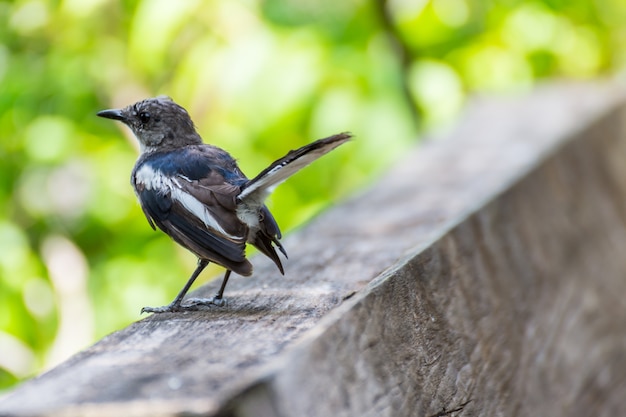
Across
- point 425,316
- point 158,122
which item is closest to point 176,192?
point 158,122

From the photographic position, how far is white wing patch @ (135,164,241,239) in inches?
83.4

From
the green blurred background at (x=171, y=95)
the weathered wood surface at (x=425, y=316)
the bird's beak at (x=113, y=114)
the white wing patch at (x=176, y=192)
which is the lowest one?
the weathered wood surface at (x=425, y=316)

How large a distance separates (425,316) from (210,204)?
2.39ft

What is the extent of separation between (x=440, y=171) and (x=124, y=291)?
1.55 m

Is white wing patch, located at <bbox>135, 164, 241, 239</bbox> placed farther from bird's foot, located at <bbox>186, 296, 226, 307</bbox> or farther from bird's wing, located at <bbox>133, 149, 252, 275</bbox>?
bird's foot, located at <bbox>186, 296, 226, 307</bbox>

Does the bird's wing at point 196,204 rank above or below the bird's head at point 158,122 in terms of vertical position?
below

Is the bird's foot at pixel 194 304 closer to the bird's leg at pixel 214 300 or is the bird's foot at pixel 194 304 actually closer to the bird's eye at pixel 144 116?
the bird's leg at pixel 214 300

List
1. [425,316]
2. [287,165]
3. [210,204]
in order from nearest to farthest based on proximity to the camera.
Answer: [425,316] < [287,165] < [210,204]

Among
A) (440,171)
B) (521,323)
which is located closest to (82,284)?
(440,171)

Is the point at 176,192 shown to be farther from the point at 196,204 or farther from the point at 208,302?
the point at 208,302

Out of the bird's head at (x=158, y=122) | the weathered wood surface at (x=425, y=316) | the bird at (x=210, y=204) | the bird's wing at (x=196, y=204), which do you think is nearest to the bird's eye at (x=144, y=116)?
the bird's head at (x=158, y=122)

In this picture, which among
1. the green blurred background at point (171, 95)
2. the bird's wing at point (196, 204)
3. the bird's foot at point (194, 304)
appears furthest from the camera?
the green blurred background at point (171, 95)

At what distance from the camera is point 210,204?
85.0 inches

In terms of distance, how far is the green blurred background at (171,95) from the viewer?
3660 millimetres
